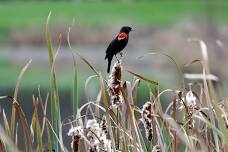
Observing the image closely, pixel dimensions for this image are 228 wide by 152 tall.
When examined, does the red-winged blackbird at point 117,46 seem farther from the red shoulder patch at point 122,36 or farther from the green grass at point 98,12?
the green grass at point 98,12

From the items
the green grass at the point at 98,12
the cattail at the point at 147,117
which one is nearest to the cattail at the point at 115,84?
the cattail at the point at 147,117

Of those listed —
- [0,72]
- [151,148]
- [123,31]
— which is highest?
[123,31]

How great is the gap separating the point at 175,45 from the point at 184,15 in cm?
724

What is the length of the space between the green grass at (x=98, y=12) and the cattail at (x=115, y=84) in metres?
19.8

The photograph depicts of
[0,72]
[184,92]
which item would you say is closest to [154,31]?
[0,72]

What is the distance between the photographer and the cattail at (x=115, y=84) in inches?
82.5

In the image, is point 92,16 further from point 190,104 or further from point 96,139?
point 96,139

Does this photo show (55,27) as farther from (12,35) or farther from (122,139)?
(122,139)

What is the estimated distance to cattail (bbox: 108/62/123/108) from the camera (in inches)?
82.5

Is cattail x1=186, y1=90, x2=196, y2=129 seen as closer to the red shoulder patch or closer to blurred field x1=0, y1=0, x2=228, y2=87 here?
the red shoulder patch

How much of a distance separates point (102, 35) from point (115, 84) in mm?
18981

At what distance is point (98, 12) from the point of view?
26.0m

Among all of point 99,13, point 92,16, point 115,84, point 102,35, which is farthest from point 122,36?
point 99,13

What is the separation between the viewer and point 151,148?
2395mm
